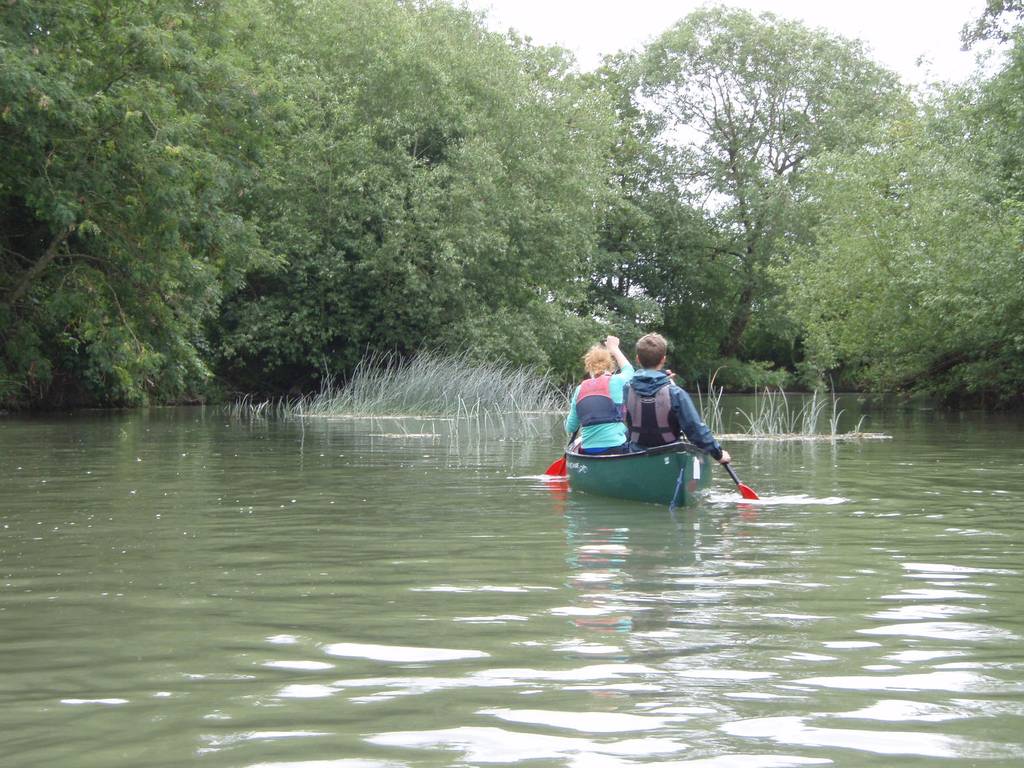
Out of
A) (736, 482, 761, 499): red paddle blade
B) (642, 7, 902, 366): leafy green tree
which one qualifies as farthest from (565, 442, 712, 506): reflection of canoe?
(642, 7, 902, 366): leafy green tree

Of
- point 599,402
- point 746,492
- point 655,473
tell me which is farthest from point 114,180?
point 746,492

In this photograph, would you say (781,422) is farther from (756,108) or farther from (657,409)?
(756,108)

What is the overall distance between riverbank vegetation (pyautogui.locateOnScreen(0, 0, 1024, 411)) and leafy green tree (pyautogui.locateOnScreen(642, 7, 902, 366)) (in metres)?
0.12

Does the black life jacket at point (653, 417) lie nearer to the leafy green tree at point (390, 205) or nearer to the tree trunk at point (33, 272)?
the tree trunk at point (33, 272)

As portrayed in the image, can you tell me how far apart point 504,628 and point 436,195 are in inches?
1119

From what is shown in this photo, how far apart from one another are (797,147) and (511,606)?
4804cm

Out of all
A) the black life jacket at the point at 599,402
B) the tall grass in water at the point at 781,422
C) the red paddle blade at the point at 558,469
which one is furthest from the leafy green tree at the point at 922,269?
the black life jacket at the point at 599,402

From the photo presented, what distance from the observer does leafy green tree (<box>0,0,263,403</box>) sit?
21391mm

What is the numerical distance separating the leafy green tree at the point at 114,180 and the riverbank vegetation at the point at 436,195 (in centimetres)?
6

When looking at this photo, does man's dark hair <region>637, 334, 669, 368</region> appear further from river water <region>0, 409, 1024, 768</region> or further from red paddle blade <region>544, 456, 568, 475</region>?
red paddle blade <region>544, 456, 568, 475</region>

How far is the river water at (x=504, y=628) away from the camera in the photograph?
12.1 feet

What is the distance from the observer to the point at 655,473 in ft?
33.5

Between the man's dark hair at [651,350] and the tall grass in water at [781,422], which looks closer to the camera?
Result: the man's dark hair at [651,350]

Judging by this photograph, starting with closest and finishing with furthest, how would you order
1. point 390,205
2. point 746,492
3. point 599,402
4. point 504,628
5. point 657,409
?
point 504,628, point 657,409, point 746,492, point 599,402, point 390,205
